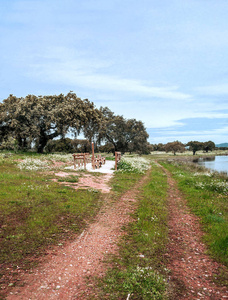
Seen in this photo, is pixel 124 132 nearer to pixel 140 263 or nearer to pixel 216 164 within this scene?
pixel 216 164

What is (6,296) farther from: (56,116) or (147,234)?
(56,116)

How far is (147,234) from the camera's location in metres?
7.02

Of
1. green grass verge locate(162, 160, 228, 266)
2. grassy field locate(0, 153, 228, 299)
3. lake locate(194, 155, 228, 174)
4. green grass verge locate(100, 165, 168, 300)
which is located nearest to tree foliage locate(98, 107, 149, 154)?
lake locate(194, 155, 228, 174)

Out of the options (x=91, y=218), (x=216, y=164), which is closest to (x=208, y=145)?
(x=216, y=164)

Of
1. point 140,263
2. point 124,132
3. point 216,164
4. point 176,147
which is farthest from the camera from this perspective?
point 176,147

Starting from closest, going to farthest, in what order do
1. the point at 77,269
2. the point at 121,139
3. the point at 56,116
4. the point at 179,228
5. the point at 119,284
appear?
the point at 119,284
the point at 77,269
the point at 179,228
the point at 56,116
the point at 121,139

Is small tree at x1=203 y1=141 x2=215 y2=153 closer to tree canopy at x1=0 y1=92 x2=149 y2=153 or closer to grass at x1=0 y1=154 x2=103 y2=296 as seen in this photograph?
tree canopy at x1=0 y1=92 x2=149 y2=153

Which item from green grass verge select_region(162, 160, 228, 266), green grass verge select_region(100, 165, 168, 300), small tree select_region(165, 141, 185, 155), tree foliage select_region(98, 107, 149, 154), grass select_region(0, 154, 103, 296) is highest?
tree foliage select_region(98, 107, 149, 154)

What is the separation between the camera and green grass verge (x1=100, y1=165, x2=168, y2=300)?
425 centimetres

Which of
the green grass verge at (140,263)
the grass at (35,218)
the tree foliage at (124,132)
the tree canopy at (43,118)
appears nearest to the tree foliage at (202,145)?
the tree foliage at (124,132)

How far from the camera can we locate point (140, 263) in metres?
5.30

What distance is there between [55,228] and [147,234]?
138 inches

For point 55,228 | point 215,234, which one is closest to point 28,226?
point 55,228

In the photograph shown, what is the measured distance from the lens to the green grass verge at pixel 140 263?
13.9 ft
